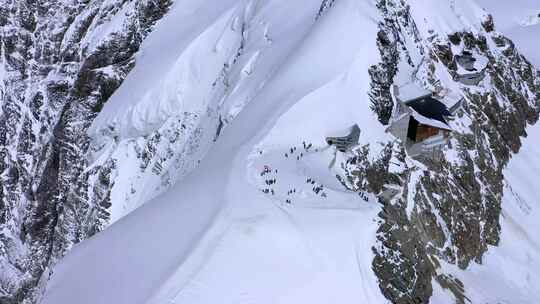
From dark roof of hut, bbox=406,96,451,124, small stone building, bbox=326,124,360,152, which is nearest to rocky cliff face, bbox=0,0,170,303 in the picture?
small stone building, bbox=326,124,360,152

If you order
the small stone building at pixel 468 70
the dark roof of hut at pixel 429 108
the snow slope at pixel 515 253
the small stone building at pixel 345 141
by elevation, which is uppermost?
the small stone building at pixel 345 141

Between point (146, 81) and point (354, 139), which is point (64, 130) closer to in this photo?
point (146, 81)

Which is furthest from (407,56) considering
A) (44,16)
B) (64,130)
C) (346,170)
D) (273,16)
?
(44,16)

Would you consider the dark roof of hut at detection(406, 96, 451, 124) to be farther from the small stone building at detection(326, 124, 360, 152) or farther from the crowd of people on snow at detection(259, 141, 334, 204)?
the crowd of people on snow at detection(259, 141, 334, 204)

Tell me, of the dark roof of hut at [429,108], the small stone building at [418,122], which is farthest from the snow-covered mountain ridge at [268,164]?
the dark roof of hut at [429,108]

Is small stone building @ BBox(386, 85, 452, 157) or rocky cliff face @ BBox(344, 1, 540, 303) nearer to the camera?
rocky cliff face @ BBox(344, 1, 540, 303)

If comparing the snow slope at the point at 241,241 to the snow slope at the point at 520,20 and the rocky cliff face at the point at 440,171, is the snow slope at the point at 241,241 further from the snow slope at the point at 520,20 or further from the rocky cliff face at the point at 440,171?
the snow slope at the point at 520,20
